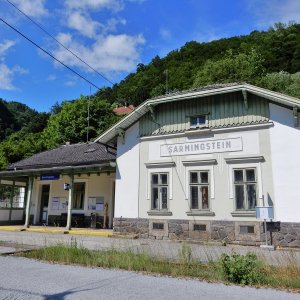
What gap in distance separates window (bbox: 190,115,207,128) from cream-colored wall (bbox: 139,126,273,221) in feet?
1.63

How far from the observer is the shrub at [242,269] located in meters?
6.38

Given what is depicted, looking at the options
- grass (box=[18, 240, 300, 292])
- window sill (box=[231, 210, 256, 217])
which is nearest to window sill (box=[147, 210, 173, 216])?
window sill (box=[231, 210, 256, 217])

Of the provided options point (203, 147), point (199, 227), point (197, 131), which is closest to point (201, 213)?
point (199, 227)

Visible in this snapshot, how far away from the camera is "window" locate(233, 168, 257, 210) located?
42.0 feet

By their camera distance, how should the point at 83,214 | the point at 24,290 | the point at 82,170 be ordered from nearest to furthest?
the point at 24,290 → the point at 82,170 → the point at 83,214

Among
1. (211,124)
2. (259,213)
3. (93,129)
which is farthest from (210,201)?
(93,129)

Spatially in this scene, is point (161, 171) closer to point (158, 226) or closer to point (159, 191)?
point (159, 191)

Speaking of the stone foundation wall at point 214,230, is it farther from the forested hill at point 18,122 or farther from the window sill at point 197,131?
the forested hill at point 18,122

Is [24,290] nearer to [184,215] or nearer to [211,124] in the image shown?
[184,215]

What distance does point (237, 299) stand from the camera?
17.4ft

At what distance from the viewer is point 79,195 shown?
64.6ft

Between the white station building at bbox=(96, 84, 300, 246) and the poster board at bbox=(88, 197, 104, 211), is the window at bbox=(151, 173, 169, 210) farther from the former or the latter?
the poster board at bbox=(88, 197, 104, 211)

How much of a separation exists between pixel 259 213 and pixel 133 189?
560 centimetres

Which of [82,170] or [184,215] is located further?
[82,170]
